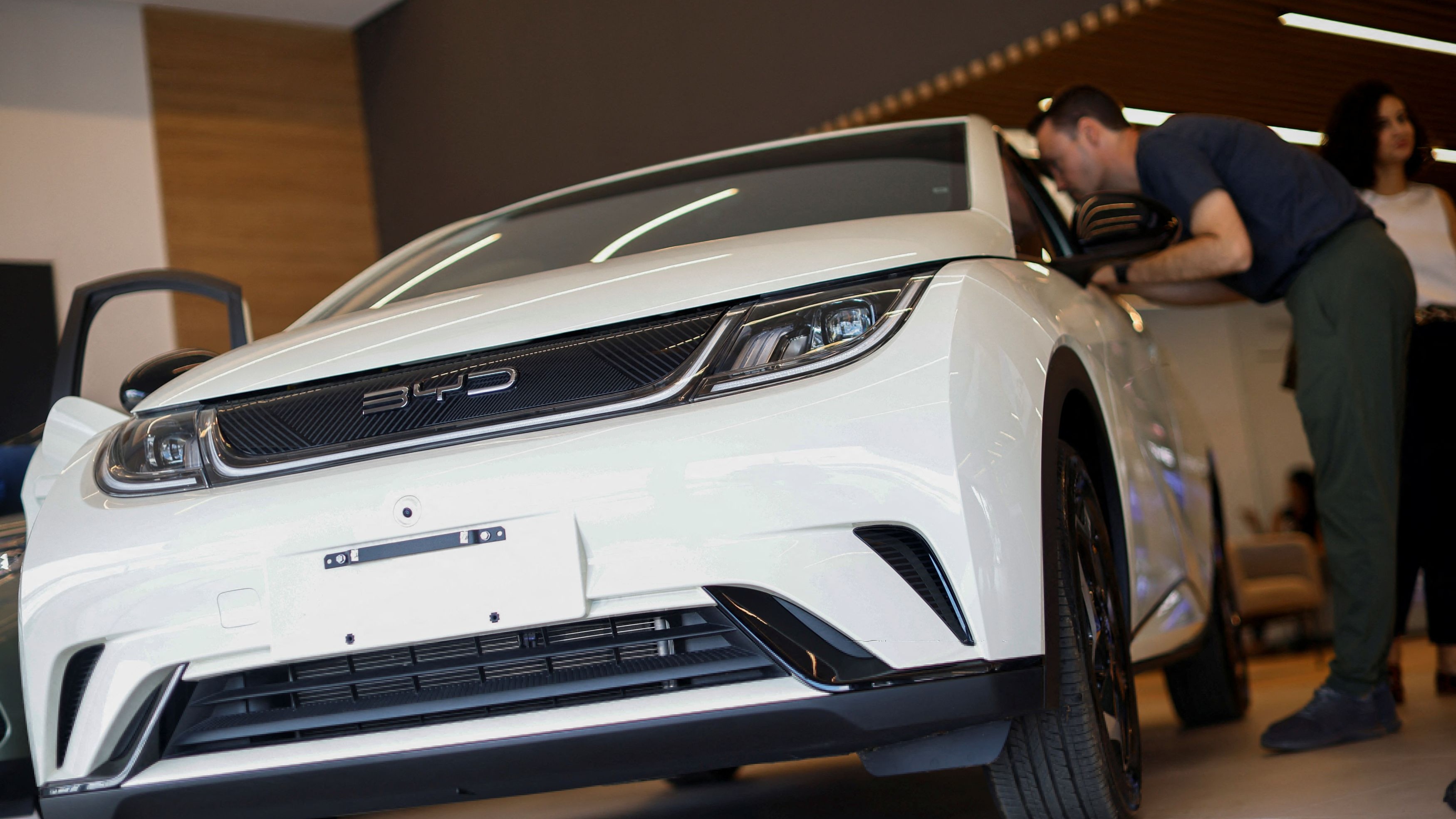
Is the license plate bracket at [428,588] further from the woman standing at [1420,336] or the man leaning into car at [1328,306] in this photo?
the woman standing at [1420,336]

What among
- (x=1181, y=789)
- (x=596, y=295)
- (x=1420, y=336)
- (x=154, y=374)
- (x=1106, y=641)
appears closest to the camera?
(x=596, y=295)

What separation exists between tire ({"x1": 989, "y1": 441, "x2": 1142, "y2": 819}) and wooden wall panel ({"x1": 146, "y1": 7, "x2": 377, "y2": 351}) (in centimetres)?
771

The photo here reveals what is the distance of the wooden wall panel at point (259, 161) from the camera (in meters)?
9.07

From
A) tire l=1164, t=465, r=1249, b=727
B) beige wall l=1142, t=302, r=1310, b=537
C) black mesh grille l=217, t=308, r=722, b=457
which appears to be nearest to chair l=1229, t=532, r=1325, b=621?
beige wall l=1142, t=302, r=1310, b=537

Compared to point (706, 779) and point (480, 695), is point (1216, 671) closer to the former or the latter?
point (706, 779)

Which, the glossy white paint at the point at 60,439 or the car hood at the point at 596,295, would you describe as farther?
the glossy white paint at the point at 60,439

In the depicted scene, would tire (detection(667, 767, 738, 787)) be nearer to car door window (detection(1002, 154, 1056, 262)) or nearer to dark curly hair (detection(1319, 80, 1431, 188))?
car door window (detection(1002, 154, 1056, 262))

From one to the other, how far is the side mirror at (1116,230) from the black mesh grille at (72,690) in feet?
5.70

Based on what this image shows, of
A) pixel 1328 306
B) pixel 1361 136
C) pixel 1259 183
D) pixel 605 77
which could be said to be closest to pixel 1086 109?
pixel 1259 183

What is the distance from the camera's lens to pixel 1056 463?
1.86 meters

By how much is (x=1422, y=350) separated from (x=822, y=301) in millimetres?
2838

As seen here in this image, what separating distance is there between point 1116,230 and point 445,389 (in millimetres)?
1369

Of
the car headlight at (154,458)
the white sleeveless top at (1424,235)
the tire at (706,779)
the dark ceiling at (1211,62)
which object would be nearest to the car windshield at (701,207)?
the car headlight at (154,458)

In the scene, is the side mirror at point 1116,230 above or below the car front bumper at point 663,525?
above
